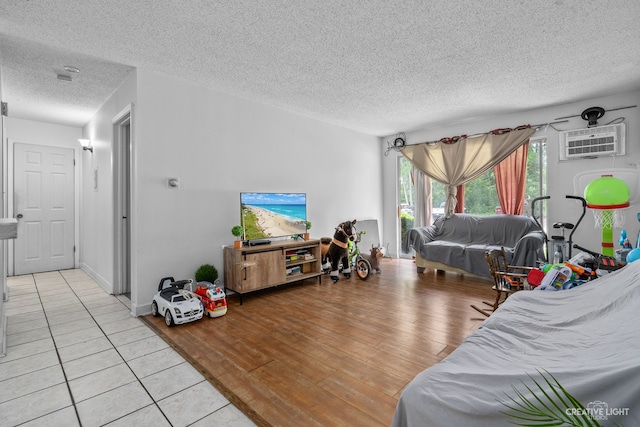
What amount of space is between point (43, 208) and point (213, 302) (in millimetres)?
4188

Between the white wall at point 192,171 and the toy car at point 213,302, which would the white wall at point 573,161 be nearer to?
the white wall at point 192,171

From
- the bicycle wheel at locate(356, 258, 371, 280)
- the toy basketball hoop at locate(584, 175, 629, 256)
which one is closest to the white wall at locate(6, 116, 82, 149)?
the bicycle wheel at locate(356, 258, 371, 280)

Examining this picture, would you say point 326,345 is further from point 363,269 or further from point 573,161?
point 573,161

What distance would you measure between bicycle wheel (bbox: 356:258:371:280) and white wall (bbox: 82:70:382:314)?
3.00ft

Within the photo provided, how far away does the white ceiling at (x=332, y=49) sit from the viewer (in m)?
2.22

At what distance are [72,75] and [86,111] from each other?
1434 mm

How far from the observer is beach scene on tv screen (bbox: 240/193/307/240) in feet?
12.4

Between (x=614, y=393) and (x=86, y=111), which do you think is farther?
(x=86, y=111)

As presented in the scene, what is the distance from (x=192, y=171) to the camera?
3.48 m

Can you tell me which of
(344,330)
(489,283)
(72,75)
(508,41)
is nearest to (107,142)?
(72,75)

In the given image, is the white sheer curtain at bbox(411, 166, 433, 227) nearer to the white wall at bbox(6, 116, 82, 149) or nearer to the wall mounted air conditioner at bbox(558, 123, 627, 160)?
the wall mounted air conditioner at bbox(558, 123, 627, 160)

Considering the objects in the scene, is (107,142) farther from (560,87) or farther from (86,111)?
(560,87)

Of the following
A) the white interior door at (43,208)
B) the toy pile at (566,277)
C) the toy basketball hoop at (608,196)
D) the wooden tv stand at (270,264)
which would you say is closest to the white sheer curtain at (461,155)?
the toy basketball hoop at (608,196)

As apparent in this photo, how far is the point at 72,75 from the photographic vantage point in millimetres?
3295
